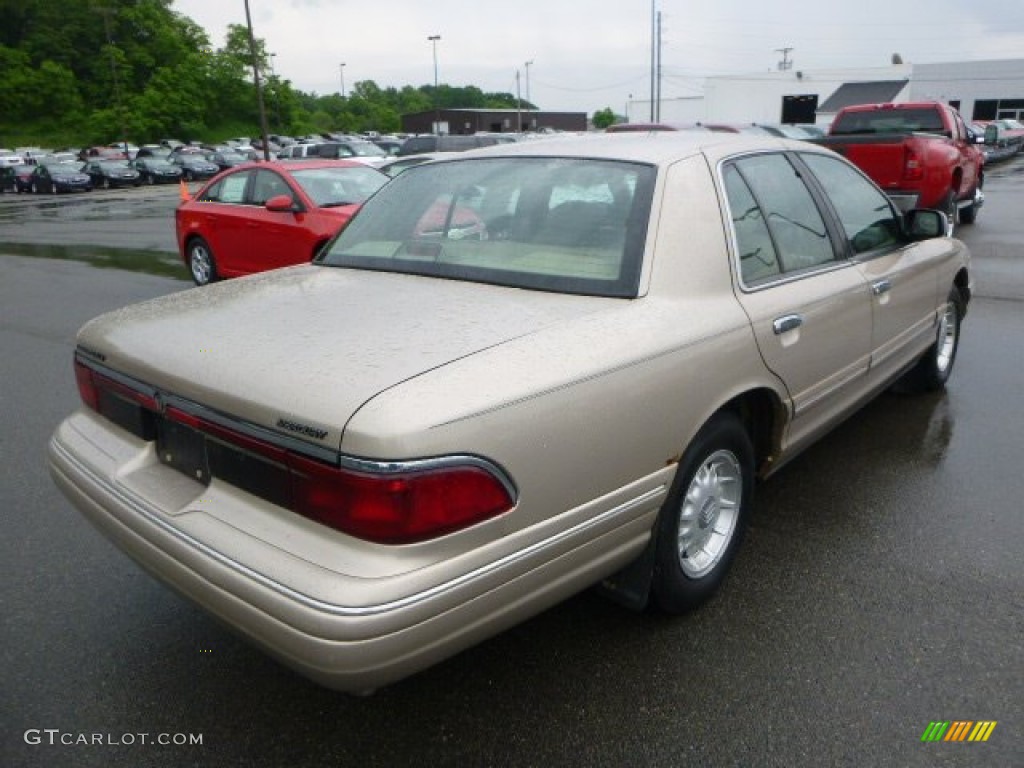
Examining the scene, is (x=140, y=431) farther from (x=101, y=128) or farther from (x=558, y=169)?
(x=101, y=128)

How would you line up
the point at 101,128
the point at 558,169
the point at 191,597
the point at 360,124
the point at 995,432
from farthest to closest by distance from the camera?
the point at 360,124 < the point at 101,128 < the point at 995,432 < the point at 558,169 < the point at 191,597

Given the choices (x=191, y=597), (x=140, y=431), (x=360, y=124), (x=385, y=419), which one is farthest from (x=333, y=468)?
(x=360, y=124)

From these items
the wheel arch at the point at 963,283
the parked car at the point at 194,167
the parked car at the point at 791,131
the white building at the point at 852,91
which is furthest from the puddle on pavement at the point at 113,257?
the white building at the point at 852,91

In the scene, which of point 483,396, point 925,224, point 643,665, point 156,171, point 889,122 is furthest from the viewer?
point 156,171

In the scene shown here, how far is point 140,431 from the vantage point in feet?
8.27

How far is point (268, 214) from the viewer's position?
8.70 metres

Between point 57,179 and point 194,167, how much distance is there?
6669 millimetres

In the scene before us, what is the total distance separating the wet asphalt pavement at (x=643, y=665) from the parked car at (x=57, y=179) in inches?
1449

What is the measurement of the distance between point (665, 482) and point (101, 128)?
256 feet

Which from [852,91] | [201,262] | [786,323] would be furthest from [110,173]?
[852,91]

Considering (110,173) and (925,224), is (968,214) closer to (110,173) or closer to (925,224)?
(925,224)

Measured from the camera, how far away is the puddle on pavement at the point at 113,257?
11391 mm

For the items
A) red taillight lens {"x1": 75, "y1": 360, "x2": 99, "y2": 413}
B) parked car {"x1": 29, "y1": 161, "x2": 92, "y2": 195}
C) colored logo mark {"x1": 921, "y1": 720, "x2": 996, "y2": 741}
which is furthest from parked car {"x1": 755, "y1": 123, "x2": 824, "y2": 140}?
parked car {"x1": 29, "y1": 161, "x2": 92, "y2": 195}

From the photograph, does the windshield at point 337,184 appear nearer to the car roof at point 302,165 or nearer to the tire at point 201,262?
the car roof at point 302,165
